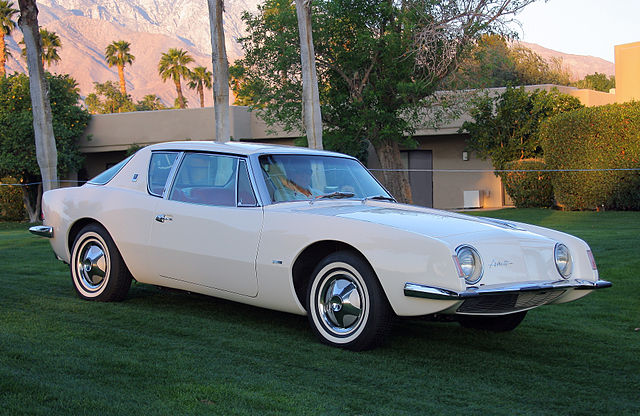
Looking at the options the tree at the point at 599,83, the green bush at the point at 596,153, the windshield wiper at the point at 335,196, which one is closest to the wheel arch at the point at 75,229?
the windshield wiper at the point at 335,196

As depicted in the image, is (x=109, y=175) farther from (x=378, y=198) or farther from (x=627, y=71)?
(x=627, y=71)

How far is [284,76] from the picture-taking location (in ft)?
73.6

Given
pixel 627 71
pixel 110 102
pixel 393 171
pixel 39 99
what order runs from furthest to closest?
pixel 110 102 → pixel 627 71 → pixel 393 171 → pixel 39 99

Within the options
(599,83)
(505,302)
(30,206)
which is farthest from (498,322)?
(599,83)

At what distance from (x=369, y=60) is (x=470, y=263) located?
57.5 ft

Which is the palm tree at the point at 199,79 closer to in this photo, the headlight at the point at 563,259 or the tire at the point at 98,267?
the tire at the point at 98,267

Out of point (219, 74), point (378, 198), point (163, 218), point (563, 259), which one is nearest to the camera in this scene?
point (563, 259)

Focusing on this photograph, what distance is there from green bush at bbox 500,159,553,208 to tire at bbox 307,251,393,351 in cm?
1774

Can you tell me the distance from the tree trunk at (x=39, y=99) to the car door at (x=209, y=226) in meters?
12.7

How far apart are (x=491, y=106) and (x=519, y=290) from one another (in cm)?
2076

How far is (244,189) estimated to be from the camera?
5.88 meters

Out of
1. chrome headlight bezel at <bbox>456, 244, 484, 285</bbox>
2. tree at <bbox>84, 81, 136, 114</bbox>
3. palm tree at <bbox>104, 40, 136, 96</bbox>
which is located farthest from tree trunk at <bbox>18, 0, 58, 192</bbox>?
tree at <bbox>84, 81, 136, 114</bbox>

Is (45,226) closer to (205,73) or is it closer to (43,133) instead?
(43,133)

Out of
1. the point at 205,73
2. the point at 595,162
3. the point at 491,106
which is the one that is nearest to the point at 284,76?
the point at 491,106
